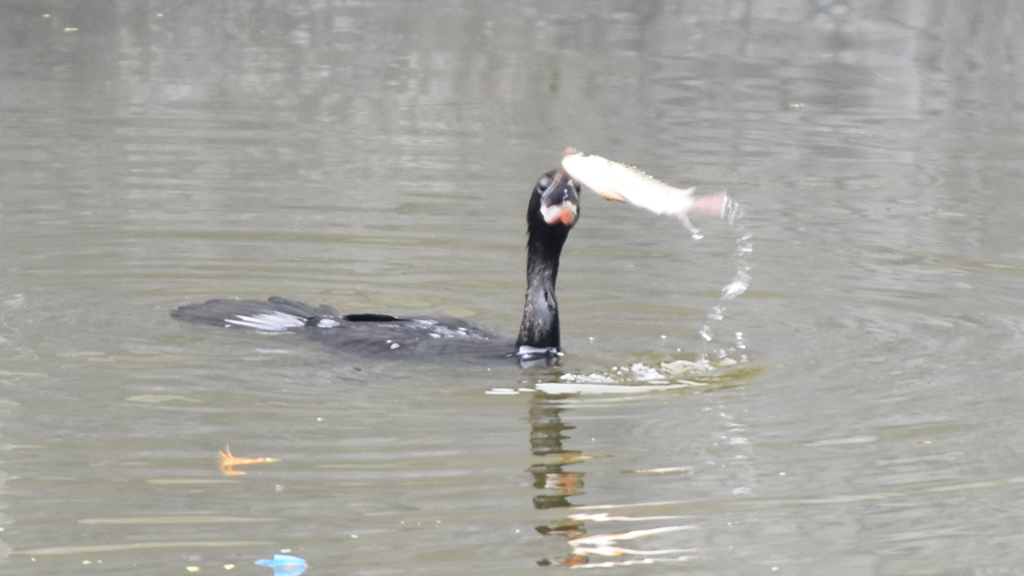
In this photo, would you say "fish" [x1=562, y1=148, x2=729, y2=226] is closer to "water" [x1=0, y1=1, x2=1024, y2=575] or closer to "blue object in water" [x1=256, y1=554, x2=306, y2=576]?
"water" [x1=0, y1=1, x2=1024, y2=575]

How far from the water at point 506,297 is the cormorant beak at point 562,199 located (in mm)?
711

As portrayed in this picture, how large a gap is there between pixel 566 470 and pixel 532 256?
1787mm

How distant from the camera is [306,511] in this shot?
4.97 metres

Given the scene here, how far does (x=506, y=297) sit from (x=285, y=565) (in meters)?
4.34

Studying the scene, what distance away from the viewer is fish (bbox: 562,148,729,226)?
5457 millimetres

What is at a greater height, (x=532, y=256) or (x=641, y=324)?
(x=532, y=256)

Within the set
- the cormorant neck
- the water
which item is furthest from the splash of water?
the cormorant neck

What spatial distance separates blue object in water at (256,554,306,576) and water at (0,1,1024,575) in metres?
0.08

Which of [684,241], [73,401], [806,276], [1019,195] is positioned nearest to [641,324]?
[806,276]

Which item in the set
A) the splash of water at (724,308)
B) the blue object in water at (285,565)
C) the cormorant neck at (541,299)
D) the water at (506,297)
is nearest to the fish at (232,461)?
the water at (506,297)

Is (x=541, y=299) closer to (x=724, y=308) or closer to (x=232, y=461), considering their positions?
(x=724, y=308)

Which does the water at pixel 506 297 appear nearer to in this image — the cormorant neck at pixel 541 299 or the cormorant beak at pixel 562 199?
the cormorant neck at pixel 541 299

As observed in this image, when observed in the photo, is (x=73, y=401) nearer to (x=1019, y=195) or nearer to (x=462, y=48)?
(x=1019, y=195)

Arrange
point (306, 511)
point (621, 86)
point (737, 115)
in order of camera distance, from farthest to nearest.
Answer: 1. point (621, 86)
2. point (737, 115)
3. point (306, 511)
